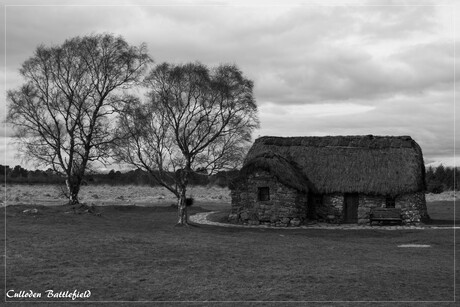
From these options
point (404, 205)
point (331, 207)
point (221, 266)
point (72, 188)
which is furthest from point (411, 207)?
point (72, 188)

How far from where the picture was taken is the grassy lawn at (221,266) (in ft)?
45.2

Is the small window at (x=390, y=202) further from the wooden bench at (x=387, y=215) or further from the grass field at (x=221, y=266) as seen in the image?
the grass field at (x=221, y=266)

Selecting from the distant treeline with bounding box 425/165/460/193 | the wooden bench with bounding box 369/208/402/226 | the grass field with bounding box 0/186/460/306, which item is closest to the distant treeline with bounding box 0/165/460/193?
the distant treeline with bounding box 425/165/460/193

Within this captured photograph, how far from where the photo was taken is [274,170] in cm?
3581

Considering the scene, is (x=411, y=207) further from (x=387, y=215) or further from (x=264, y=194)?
(x=264, y=194)

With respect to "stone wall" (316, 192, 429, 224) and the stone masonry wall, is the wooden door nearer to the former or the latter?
"stone wall" (316, 192, 429, 224)

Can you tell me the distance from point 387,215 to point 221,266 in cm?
2217

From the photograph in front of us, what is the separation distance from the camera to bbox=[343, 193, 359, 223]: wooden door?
38000 millimetres

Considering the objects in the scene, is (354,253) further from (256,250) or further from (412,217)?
(412,217)

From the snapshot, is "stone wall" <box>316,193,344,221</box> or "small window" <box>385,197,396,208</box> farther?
"stone wall" <box>316,193,344,221</box>

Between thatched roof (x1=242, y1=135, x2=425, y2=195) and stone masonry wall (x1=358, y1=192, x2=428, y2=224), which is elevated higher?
thatched roof (x1=242, y1=135, x2=425, y2=195)

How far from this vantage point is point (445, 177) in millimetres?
90625

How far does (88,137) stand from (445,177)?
223ft

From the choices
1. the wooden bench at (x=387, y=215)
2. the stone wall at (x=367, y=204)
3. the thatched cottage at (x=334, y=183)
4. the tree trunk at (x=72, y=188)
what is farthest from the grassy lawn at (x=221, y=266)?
the tree trunk at (x=72, y=188)
